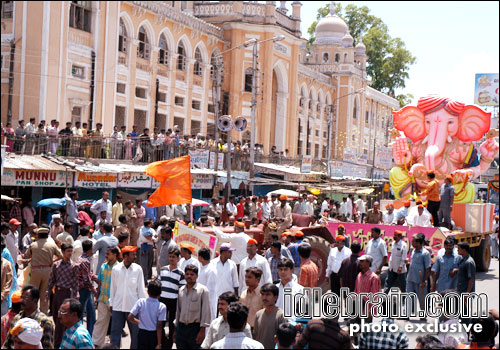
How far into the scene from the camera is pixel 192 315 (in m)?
7.86

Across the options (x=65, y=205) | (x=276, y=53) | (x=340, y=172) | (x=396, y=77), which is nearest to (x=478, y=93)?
(x=396, y=77)

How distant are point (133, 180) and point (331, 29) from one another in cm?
3168

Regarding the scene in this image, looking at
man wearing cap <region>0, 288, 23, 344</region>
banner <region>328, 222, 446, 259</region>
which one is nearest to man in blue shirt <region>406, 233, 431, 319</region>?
banner <region>328, 222, 446, 259</region>

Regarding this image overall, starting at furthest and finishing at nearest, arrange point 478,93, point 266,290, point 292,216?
point 478,93
point 292,216
point 266,290

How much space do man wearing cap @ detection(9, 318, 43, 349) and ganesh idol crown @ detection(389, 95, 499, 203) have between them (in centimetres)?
1351

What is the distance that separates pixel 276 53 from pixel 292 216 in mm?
21994

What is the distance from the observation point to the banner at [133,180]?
20938 millimetres

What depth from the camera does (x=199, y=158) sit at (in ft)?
79.2

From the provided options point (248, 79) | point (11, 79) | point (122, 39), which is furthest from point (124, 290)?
point (248, 79)

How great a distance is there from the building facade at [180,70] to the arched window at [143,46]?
5 cm

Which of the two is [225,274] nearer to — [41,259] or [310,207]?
[41,259]

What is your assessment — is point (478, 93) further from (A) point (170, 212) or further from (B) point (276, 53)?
(A) point (170, 212)

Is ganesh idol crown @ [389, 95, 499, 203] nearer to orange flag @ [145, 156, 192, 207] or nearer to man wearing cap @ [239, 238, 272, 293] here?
orange flag @ [145, 156, 192, 207]

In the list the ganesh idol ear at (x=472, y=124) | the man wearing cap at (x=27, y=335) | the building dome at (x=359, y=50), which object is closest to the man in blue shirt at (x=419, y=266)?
the man wearing cap at (x=27, y=335)
